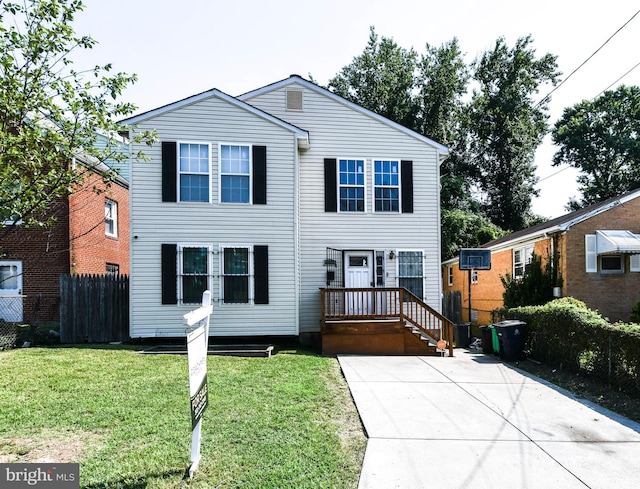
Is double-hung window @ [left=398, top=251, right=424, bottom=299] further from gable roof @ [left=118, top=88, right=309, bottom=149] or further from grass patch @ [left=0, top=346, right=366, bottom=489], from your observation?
grass patch @ [left=0, top=346, right=366, bottom=489]

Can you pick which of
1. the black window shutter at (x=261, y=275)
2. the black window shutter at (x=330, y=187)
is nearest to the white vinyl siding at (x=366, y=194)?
the black window shutter at (x=330, y=187)

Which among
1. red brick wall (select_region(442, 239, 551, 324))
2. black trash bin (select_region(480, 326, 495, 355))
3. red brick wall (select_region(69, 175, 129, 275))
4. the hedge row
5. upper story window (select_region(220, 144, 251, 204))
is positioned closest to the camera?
the hedge row

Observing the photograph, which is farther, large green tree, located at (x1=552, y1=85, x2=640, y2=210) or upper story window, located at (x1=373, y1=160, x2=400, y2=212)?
large green tree, located at (x1=552, y1=85, x2=640, y2=210)

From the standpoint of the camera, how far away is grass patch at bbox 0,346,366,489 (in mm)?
4016

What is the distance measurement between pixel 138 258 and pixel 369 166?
23.6ft

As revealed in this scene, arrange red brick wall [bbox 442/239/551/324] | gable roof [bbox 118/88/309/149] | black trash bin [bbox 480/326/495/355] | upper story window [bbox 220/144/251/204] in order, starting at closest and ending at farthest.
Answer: black trash bin [bbox 480/326/495/355], gable roof [bbox 118/88/309/149], upper story window [bbox 220/144/251/204], red brick wall [bbox 442/239/551/324]

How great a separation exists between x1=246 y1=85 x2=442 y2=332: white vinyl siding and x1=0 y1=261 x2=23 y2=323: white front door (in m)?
9.34

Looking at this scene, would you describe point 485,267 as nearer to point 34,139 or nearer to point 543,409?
point 543,409

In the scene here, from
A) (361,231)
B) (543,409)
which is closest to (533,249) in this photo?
(361,231)

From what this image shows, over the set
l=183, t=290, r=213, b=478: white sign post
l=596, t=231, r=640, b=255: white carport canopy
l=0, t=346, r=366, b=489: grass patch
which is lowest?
l=0, t=346, r=366, b=489: grass patch

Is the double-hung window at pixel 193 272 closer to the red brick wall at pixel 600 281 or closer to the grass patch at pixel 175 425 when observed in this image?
the grass patch at pixel 175 425

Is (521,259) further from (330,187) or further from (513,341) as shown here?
(330,187)

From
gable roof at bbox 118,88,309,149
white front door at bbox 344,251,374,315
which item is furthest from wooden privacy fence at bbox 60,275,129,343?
white front door at bbox 344,251,374,315

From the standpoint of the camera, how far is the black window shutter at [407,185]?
13.2 m
